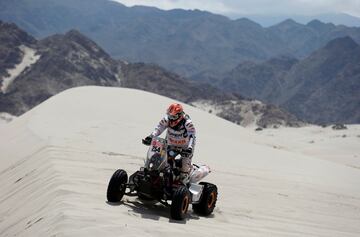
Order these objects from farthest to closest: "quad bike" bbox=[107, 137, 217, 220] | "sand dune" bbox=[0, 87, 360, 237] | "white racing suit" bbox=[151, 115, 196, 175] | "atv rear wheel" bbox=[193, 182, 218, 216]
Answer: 1. "white racing suit" bbox=[151, 115, 196, 175]
2. "atv rear wheel" bbox=[193, 182, 218, 216]
3. "quad bike" bbox=[107, 137, 217, 220]
4. "sand dune" bbox=[0, 87, 360, 237]

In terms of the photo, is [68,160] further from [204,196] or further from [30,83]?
[30,83]

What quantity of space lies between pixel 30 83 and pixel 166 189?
70.6 meters

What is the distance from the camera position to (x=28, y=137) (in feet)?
55.0

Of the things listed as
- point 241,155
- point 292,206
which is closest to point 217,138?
point 241,155

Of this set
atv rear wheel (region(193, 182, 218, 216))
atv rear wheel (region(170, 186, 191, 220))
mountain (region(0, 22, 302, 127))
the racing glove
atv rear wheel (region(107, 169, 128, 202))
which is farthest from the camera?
mountain (region(0, 22, 302, 127))

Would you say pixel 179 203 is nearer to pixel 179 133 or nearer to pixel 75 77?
pixel 179 133

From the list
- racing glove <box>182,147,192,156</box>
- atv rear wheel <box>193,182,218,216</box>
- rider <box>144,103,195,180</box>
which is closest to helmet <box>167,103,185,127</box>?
→ rider <box>144,103,195,180</box>

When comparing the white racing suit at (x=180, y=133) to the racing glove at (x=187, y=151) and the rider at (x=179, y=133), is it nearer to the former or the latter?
the rider at (x=179, y=133)

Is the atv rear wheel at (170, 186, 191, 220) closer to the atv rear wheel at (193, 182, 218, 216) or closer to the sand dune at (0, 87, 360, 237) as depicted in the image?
the sand dune at (0, 87, 360, 237)

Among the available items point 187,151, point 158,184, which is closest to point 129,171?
point 187,151

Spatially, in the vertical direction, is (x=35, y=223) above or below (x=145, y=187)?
below

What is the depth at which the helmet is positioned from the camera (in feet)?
27.2

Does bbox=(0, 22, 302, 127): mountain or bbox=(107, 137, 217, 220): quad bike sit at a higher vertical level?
bbox=(0, 22, 302, 127): mountain

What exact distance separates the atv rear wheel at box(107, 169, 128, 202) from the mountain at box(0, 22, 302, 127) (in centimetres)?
5753
